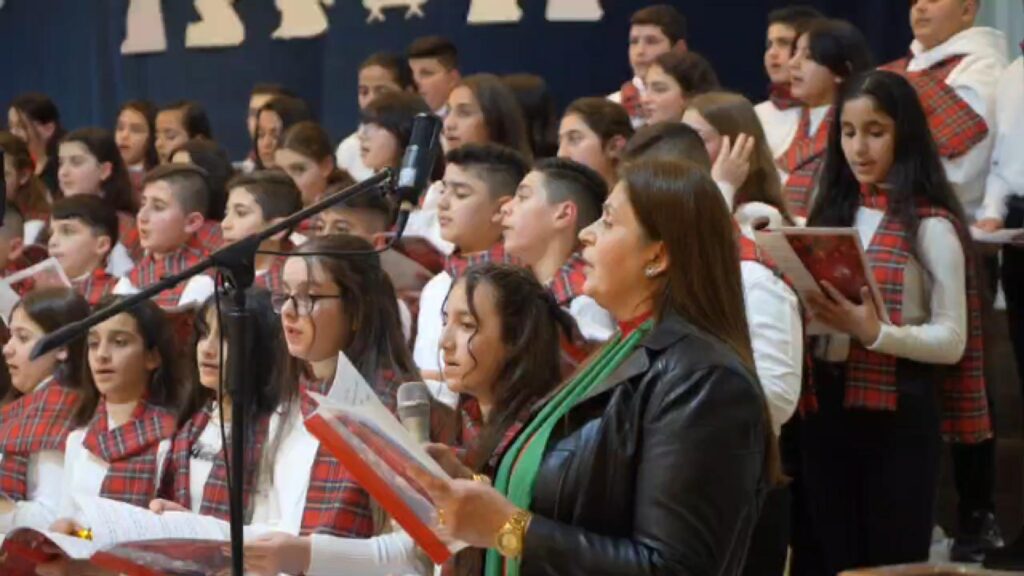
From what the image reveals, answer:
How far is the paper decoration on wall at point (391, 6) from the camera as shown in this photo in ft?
26.3

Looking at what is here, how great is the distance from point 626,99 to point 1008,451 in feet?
5.68

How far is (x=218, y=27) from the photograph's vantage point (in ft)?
28.3

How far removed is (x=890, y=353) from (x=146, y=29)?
18.0ft

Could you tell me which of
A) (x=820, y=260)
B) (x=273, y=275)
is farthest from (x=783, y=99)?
(x=820, y=260)

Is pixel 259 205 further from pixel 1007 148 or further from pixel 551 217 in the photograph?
pixel 1007 148

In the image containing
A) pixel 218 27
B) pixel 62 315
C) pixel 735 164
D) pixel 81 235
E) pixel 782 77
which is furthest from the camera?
pixel 218 27

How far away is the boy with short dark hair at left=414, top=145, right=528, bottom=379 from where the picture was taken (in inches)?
181

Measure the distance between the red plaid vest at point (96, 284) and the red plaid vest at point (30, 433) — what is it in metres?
1.01

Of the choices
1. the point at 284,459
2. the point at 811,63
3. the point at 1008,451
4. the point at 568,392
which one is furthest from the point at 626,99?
the point at 568,392

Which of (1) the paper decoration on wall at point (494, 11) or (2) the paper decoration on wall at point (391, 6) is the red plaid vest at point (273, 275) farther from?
(2) the paper decoration on wall at point (391, 6)

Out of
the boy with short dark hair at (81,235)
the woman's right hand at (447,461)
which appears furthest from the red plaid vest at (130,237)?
the woman's right hand at (447,461)

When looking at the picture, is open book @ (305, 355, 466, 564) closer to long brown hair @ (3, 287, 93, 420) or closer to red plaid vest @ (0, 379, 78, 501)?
red plaid vest @ (0, 379, 78, 501)

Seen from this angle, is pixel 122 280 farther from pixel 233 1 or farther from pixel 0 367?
pixel 233 1

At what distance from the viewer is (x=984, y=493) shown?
15.3 ft
